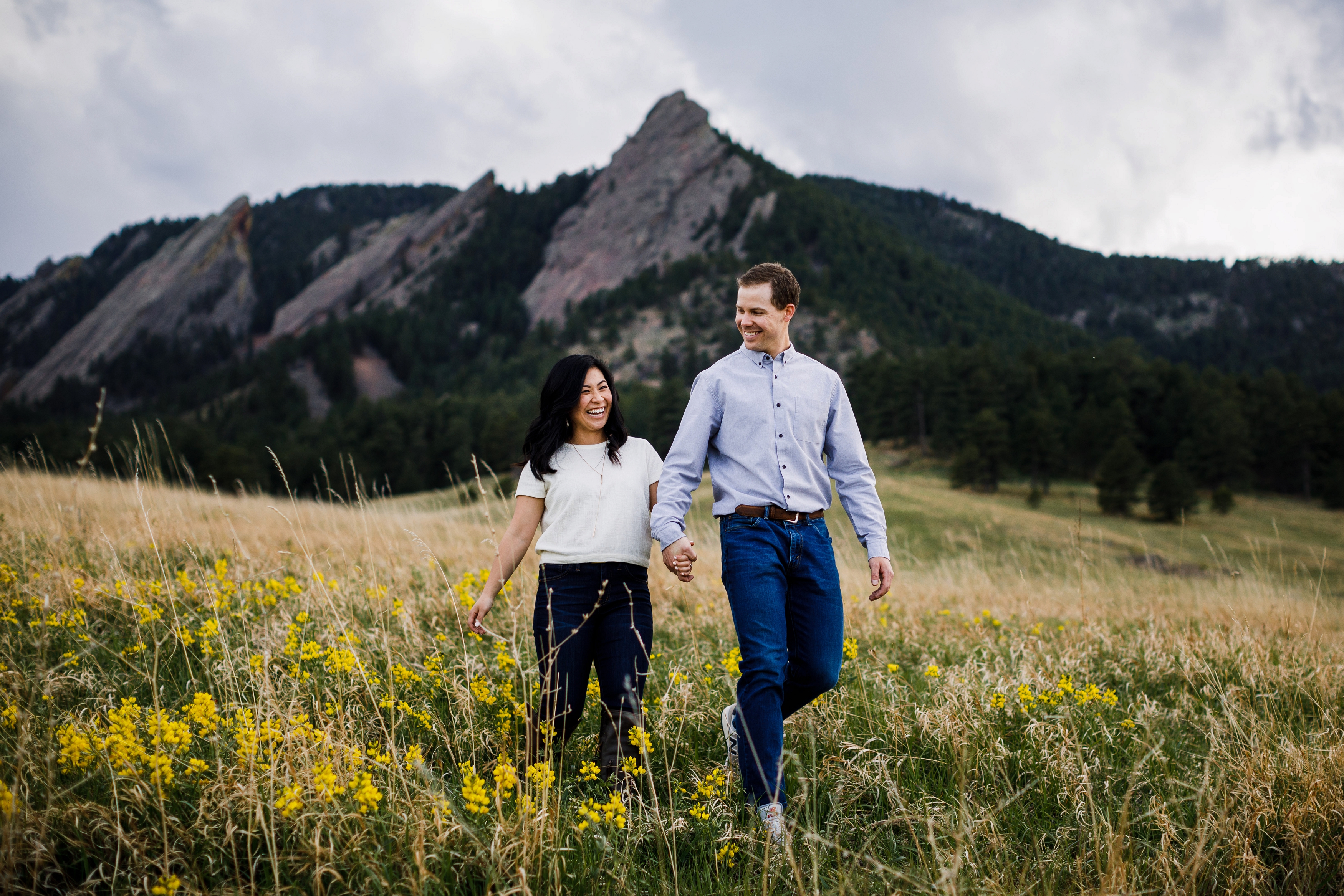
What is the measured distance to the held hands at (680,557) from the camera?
2754 mm

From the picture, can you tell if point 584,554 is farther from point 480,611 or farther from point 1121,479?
point 1121,479

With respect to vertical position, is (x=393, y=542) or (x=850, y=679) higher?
(x=393, y=542)

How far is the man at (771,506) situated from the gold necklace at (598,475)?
273 mm

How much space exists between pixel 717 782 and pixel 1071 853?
59.1 inches

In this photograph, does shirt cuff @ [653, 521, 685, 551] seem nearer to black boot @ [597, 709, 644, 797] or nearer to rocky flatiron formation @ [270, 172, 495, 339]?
black boot @ [597, 709, 644, 797]

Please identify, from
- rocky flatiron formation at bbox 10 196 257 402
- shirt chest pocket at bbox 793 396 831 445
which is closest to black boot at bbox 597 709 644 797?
shirt chest pocket at bbox 793 396 831 445

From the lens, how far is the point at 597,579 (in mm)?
3018

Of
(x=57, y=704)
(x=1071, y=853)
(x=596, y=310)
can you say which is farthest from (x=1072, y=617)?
(x=596, y=310)

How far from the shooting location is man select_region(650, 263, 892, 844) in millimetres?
2768

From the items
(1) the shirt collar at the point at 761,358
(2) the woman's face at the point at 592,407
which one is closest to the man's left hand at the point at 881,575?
(1) the shirt collar at the point at 761,358

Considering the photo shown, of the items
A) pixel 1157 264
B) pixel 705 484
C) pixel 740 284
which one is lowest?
pixel 705 484

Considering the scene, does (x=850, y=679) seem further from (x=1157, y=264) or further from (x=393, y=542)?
(x=1157, y=264)

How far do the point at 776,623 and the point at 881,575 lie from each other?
23.7 inches

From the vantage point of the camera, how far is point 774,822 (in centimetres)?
252
